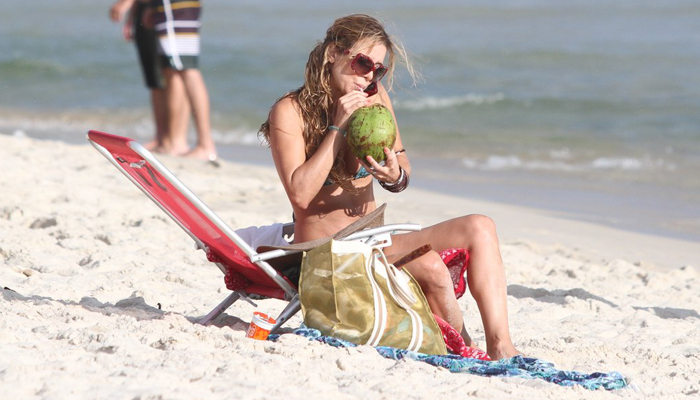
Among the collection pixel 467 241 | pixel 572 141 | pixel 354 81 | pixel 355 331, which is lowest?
pixel 572 141

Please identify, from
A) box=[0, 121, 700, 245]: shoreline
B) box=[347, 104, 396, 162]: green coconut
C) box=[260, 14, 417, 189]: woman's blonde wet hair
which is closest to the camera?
box=[347, 104, 396, 162]: green coconut

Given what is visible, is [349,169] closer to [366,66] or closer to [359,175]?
[359,175]

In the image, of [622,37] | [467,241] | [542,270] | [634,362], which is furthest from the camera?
[622,37]

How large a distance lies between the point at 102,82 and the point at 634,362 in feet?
43.6

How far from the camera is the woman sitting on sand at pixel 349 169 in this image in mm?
3570

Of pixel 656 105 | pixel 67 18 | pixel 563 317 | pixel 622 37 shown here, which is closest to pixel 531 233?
pixel 563 317

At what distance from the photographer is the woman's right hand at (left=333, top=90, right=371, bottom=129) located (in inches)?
141

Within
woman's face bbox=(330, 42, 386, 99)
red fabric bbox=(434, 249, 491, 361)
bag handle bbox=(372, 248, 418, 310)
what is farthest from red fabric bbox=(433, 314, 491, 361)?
woman's face bbox=(330, 42, 386, 99)

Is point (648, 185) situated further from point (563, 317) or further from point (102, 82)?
point (102, 82)

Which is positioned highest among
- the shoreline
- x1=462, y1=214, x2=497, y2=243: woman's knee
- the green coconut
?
the green coconut

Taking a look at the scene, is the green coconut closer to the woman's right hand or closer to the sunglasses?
the woman's right hand

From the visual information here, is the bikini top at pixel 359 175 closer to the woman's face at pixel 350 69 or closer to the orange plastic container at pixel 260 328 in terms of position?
the woman's face at pixel 350 69

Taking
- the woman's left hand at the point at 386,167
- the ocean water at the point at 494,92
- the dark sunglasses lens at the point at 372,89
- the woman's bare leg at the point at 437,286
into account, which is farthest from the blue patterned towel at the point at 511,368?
the ocean water at the point at 494,92

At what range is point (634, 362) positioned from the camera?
156 inches
